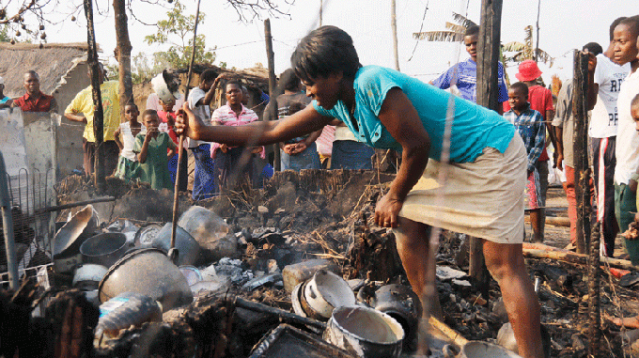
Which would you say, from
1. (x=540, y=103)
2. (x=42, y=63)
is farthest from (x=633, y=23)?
(x=42, y=63)

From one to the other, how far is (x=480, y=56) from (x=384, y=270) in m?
1.82

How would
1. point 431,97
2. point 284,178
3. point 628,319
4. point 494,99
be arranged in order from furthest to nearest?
point 284,178 < point 494,99 < point 628,319 < point 431,97

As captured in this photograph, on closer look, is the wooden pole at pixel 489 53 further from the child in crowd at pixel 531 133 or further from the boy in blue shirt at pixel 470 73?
the child in crowd at pixel 531 133

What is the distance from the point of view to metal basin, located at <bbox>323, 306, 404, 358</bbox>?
2.12 metres

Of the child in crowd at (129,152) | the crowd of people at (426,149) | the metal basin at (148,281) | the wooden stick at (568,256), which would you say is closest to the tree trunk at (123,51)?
the child in crowd at (129,152)

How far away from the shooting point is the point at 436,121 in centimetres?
217

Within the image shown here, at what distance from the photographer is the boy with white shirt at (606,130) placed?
3.78 meters

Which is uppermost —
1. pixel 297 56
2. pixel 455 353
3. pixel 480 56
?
pixel 480 56

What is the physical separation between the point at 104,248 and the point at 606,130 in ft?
15.7

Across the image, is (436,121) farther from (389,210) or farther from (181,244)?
(181,244)

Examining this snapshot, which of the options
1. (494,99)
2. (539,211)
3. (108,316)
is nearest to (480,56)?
(494,99)

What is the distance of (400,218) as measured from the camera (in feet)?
8.27

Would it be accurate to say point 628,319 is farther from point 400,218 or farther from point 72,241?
point 72,241

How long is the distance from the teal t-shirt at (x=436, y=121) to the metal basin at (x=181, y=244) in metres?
2.19
